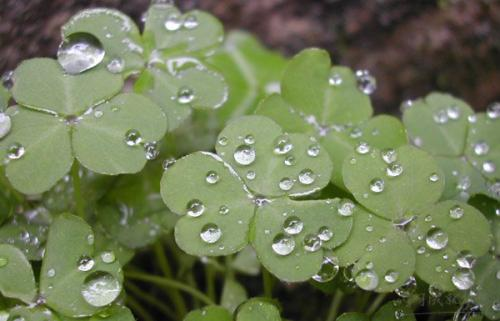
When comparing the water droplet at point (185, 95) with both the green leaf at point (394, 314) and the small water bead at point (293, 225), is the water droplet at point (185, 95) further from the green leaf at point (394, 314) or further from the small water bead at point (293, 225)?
the green leaf at point (394, 314)

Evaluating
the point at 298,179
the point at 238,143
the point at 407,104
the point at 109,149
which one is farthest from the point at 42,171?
the point at 407,104

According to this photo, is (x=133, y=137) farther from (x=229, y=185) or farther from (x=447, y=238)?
(x=447, y=238)

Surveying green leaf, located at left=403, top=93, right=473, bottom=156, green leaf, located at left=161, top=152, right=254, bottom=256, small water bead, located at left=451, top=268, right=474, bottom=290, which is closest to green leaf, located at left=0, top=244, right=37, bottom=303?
green leaf, located at left=161, top=152, right=254, bottom=256

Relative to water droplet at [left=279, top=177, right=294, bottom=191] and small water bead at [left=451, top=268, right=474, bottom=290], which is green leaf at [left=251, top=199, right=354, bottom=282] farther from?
small water bead at [left=451, top=268, right=474, bottom=290]

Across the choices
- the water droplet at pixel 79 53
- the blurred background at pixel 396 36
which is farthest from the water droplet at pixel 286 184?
the blurred background at pixel 396 36

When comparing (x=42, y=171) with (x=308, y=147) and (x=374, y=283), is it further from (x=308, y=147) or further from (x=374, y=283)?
(x=374, y=283)

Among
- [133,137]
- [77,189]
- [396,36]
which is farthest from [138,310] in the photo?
[396,36]

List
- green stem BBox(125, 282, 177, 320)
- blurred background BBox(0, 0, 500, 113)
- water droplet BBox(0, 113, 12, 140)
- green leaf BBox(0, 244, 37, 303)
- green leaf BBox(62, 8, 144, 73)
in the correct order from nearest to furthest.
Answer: green leaf BBox(0, 244, 37, 303)
water droplet BBox(0, 113, 12, 140)
green leaf BBox(62, 8, 144, 73)
green stem BBox(125, 282, 177, 320)
blurred background BBox(0, 0, 500, 113)

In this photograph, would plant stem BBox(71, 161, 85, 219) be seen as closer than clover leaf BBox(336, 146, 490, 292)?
No
